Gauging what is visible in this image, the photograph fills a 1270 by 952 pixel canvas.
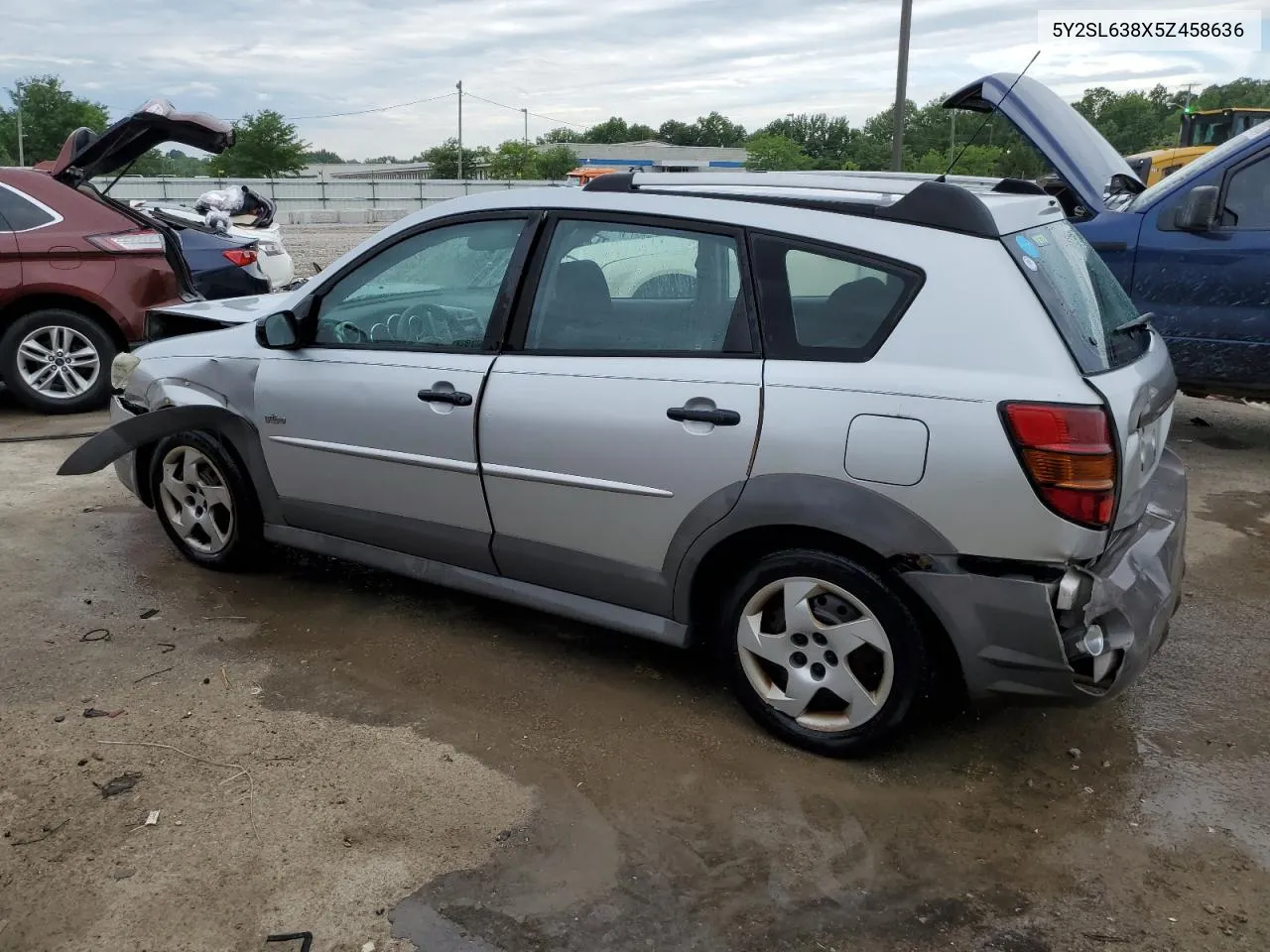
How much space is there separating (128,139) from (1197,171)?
7248 mm

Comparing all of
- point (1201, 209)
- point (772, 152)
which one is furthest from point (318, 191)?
point (1201, 209)

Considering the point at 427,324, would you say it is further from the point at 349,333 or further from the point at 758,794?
the point at 758,794

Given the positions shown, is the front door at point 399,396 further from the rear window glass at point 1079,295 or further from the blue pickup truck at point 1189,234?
the blue pickup truck at point 1189,234

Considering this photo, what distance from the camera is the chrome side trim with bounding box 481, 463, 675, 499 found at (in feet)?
11.0

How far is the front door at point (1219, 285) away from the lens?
20.6 feet

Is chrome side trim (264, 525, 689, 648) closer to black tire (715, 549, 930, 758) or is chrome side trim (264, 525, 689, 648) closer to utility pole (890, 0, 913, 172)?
black tire (715, 549, 930, 758)

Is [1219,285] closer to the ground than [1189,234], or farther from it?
closer to the ground

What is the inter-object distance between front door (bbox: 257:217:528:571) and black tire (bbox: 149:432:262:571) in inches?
10.1

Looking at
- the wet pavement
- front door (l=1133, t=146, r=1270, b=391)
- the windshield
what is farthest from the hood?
the wet pavement

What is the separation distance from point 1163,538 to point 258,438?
3305 mm

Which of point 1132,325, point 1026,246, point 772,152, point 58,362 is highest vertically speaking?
point 772,152

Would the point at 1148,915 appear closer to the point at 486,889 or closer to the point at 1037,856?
the point at 1037,856

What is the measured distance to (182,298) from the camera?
25.7 feet

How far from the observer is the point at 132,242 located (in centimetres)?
766
